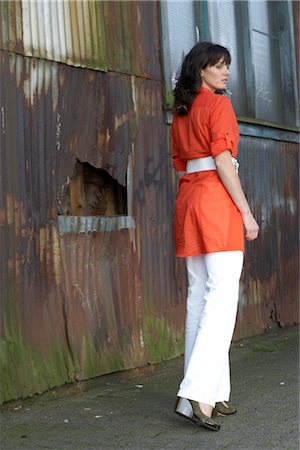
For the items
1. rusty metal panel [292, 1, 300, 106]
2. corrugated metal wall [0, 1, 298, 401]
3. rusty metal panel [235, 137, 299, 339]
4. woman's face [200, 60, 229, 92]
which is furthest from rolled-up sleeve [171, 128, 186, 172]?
rusty metal panel [292, 1, 300, 106]

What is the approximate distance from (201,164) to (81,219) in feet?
3.70

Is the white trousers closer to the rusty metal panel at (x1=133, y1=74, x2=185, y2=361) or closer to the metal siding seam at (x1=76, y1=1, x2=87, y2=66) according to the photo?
the rusty metal panel at (x1=133, y1=74, x2=185, y2=361)

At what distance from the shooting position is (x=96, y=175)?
5.88 m

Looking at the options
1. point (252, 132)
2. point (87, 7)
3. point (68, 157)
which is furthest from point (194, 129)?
point (252, 132)

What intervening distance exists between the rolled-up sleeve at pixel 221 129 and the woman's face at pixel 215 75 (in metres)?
0.19

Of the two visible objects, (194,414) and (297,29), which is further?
(297,29)

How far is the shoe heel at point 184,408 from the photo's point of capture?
4.50m

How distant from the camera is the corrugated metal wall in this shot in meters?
5.01

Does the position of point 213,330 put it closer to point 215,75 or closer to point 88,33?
point 215,75

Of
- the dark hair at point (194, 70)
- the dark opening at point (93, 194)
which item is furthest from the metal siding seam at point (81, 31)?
the dark hair at point (194, 70)

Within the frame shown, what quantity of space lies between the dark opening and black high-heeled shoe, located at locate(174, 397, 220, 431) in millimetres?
1584

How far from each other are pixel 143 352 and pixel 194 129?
6.31 feet

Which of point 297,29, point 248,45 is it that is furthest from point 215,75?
point 297,29

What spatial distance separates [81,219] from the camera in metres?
5.49
